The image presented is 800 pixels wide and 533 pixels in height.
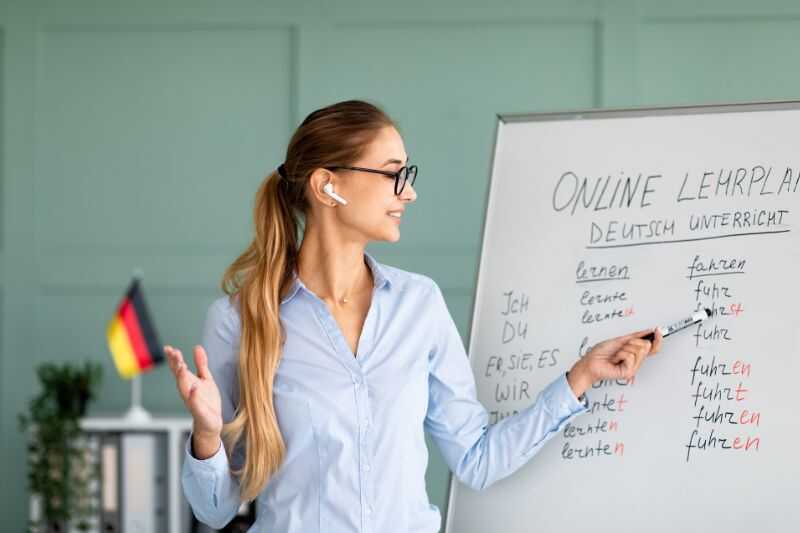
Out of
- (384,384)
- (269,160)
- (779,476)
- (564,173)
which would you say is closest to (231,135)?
(269,160)

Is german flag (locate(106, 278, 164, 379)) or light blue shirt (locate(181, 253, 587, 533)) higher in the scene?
light blue shirt (locate(181, 253, 587, 533))

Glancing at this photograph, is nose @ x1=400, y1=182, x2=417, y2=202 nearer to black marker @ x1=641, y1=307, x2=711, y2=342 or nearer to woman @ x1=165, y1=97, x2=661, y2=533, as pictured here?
woman @ x1=165, y1=97, x2=661, y2=533

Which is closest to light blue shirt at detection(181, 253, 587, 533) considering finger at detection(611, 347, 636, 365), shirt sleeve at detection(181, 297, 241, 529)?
shirt sleeve at detection(181, 297, 241, 529)

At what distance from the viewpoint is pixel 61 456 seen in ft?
10.7

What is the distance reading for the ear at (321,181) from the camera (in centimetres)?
180

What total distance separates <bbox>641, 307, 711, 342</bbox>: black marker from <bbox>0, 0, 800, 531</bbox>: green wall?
4.81ft

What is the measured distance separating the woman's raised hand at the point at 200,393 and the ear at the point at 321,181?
0.34 meters

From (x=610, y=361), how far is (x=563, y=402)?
0.39ft

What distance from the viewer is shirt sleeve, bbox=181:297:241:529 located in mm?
1759

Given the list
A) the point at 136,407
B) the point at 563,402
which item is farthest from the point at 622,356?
the point at 136,407

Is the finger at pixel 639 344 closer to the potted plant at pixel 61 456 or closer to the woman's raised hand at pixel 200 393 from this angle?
the woman's raised hand at pixel 200 393

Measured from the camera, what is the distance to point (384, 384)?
1.79m

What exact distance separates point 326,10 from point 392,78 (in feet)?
1.08

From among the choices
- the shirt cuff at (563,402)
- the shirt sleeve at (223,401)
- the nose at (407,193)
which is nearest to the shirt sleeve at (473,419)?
the shirt cuff at (563,402)
